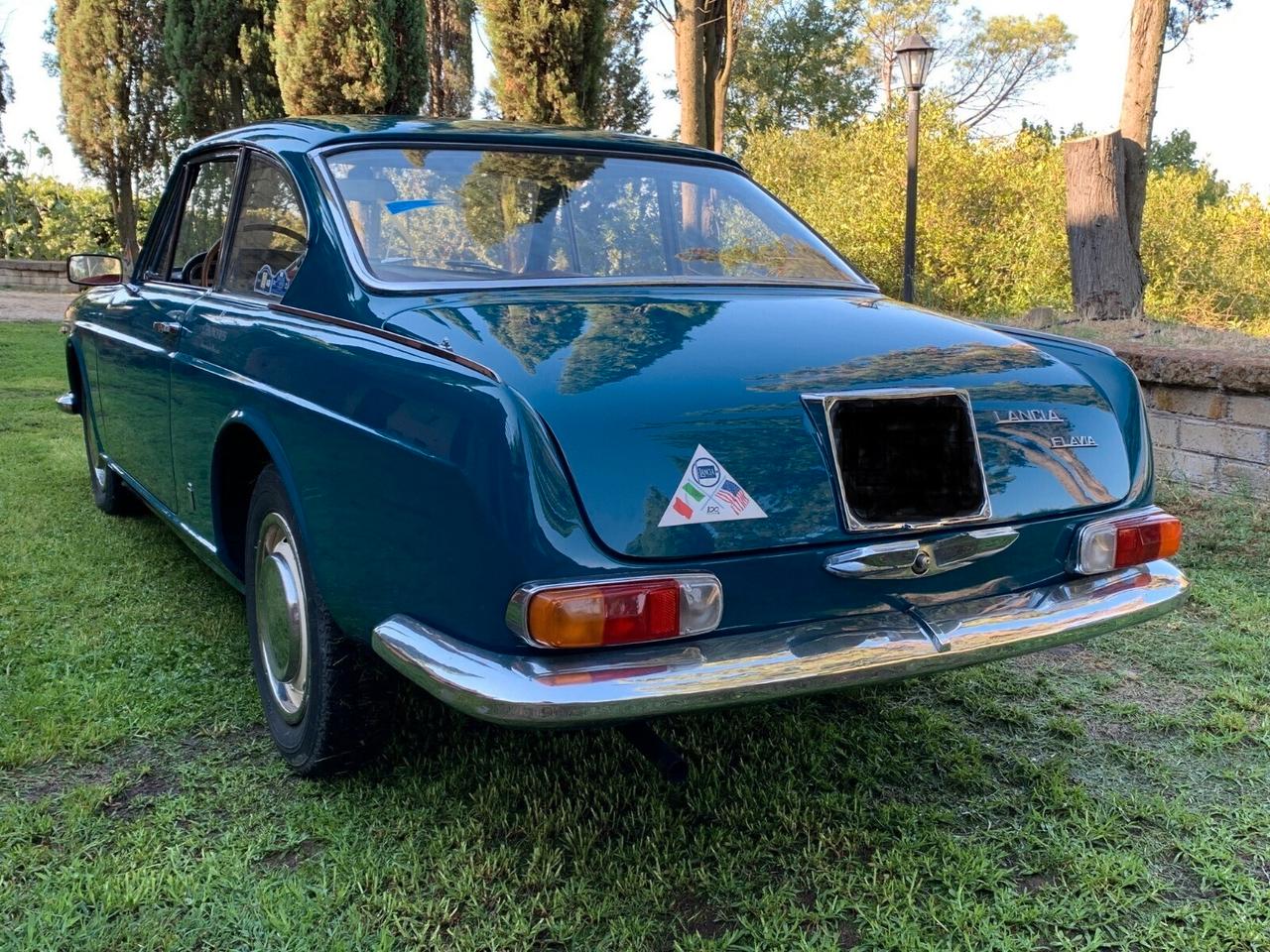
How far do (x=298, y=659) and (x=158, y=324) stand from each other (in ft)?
4.70

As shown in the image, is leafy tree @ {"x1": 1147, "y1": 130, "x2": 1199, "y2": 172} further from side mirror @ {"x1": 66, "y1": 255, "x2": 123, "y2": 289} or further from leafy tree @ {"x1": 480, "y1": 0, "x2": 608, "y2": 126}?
side mirror @ {"x1": 66, "y1": 255, "x2": 123, "y2": 289}

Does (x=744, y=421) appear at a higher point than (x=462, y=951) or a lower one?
higher

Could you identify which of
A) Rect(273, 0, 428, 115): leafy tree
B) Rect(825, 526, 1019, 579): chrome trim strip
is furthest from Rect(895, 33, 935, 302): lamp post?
Rect(825, 526, 1019, 579): chrome trim strip

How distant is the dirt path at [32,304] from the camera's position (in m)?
14.5

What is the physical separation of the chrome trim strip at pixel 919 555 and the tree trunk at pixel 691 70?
7.38 m

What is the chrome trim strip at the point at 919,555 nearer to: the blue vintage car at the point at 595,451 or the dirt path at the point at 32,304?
the blue vintage car at the point at 595,451

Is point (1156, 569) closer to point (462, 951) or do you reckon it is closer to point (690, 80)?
point (462, 951)

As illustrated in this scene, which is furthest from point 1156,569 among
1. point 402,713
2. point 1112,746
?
point 402,713

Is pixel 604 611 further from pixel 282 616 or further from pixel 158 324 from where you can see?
pixel 158 324

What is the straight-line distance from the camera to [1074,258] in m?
8.11

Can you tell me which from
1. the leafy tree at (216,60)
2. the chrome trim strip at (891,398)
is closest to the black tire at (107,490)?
the chrome trim strip at (891,398)

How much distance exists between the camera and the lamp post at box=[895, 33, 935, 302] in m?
9.42

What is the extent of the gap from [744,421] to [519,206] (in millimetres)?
1125

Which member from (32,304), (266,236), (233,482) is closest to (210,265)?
(266,236)
